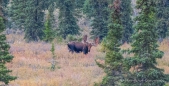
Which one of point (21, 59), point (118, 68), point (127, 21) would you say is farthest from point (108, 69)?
point (127, 21)

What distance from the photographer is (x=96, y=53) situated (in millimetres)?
31469

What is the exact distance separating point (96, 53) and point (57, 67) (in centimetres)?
657

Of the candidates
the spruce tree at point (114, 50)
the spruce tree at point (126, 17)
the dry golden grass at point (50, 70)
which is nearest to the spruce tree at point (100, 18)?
the spruce tree at point (126, 17)

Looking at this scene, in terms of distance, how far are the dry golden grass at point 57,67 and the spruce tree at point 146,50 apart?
441 centimetres

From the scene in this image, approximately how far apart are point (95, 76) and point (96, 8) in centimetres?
2365

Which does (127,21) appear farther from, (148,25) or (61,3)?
(148,25)

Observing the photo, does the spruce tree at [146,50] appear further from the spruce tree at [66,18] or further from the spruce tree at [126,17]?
the spruce tree at [66,18]

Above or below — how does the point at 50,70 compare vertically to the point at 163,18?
below

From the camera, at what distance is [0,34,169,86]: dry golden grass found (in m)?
21.5

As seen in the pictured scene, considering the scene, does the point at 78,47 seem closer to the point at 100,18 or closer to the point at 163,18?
the point at 163,18

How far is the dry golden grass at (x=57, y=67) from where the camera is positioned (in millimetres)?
21500

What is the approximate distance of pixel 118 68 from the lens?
1845cm

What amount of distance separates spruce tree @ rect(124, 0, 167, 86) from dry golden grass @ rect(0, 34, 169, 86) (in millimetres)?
4414

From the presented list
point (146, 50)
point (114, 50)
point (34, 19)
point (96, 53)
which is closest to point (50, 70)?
point (96, 53)
